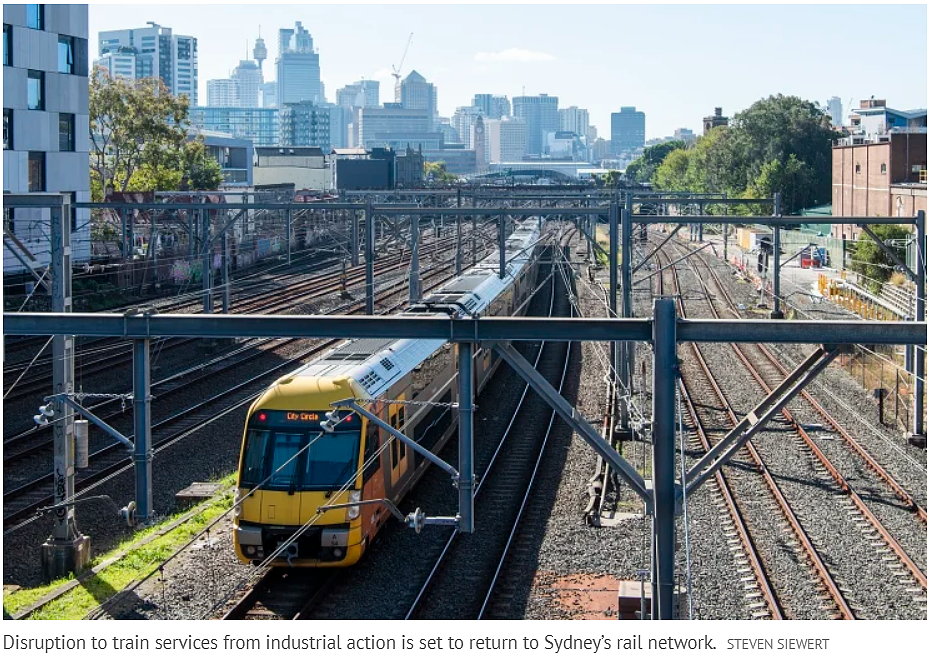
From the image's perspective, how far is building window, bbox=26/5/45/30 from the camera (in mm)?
33156

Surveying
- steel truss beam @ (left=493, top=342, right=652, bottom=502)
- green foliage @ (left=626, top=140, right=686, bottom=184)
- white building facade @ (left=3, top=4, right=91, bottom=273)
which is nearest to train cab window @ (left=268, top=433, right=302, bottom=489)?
steel truss beam @ (left=493, top=342, right=652, bottom=502)

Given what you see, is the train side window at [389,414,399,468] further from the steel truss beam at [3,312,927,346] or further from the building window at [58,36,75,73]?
the building window at [58,36,75,73]

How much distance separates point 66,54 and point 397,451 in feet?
83.7

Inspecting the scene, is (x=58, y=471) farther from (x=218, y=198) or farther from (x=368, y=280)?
(x=218, y=198)

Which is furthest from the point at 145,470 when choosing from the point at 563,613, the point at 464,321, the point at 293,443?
the point at 563,613

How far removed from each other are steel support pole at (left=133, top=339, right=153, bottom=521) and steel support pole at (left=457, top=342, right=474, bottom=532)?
2339mm

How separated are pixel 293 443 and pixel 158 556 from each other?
2.52m

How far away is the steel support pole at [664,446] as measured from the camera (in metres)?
8.06

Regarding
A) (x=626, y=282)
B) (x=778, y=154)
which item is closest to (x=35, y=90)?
(x=626, y=282)

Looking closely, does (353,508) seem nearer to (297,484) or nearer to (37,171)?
(297,484)

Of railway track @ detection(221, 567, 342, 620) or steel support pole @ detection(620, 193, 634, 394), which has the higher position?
steel support pole @ detection(620, 193, 634, 394)

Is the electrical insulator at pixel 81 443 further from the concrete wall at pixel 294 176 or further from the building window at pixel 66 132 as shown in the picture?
the concrete wall at pixel 294 176

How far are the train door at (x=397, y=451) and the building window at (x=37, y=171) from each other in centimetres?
2224

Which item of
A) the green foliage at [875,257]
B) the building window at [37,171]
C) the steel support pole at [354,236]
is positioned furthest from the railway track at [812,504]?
the building window at [37,171]
